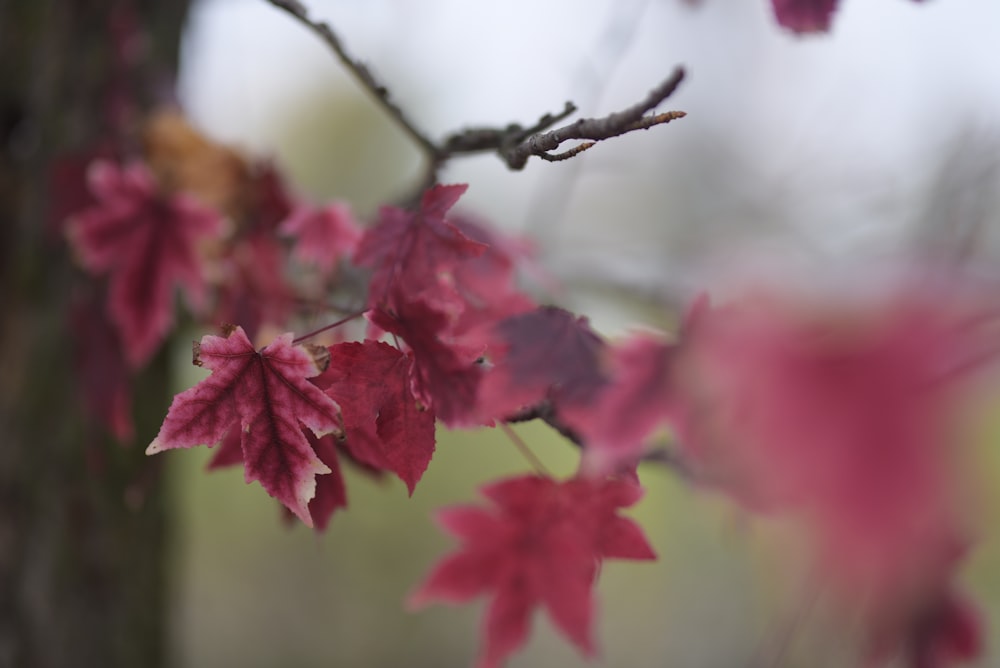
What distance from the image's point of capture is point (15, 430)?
50.3 inches

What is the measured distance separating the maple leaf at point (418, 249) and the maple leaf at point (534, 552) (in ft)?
0.65

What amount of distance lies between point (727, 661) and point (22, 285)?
7.06 metres

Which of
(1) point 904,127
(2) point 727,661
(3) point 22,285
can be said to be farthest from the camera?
(2) point 727,661

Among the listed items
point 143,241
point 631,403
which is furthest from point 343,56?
point 143,241

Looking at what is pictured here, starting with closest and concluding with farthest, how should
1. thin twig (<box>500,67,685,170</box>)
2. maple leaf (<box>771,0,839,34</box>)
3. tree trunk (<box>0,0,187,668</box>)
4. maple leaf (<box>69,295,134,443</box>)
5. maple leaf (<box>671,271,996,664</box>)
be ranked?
maple leaf (<box>671,271,996,664</box>) → thin twig (<box>500,67,685,170</box>) → maple leaf (<box>771,0,839,34</box>) → maple leaf (<box>69,295,134,443</box>) → tree trunk (<box>0,0,187,668</box>)

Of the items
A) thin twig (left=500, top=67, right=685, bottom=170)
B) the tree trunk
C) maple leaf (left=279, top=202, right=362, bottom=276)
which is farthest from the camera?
the tree trunk

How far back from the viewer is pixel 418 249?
59cm

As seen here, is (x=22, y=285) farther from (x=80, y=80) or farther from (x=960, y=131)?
(x=960, y=131)

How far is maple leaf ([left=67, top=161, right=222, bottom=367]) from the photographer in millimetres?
1006

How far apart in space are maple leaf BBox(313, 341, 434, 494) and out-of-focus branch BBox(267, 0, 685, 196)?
6.9 inches

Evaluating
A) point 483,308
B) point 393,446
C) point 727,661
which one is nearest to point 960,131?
point 483,308

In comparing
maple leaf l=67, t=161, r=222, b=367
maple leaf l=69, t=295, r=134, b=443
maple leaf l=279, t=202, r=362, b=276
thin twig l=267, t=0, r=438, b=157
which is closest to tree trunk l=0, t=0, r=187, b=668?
maple leaf l=69, t=295, r=134, b=443

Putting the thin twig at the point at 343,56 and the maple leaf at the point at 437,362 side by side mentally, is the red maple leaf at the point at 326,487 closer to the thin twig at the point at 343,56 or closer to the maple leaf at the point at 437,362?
the maple leaf at the point at 437,362

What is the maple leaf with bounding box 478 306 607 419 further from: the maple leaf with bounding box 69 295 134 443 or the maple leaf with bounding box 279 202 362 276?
the maple leaf with bounding box 69 295 134 443
